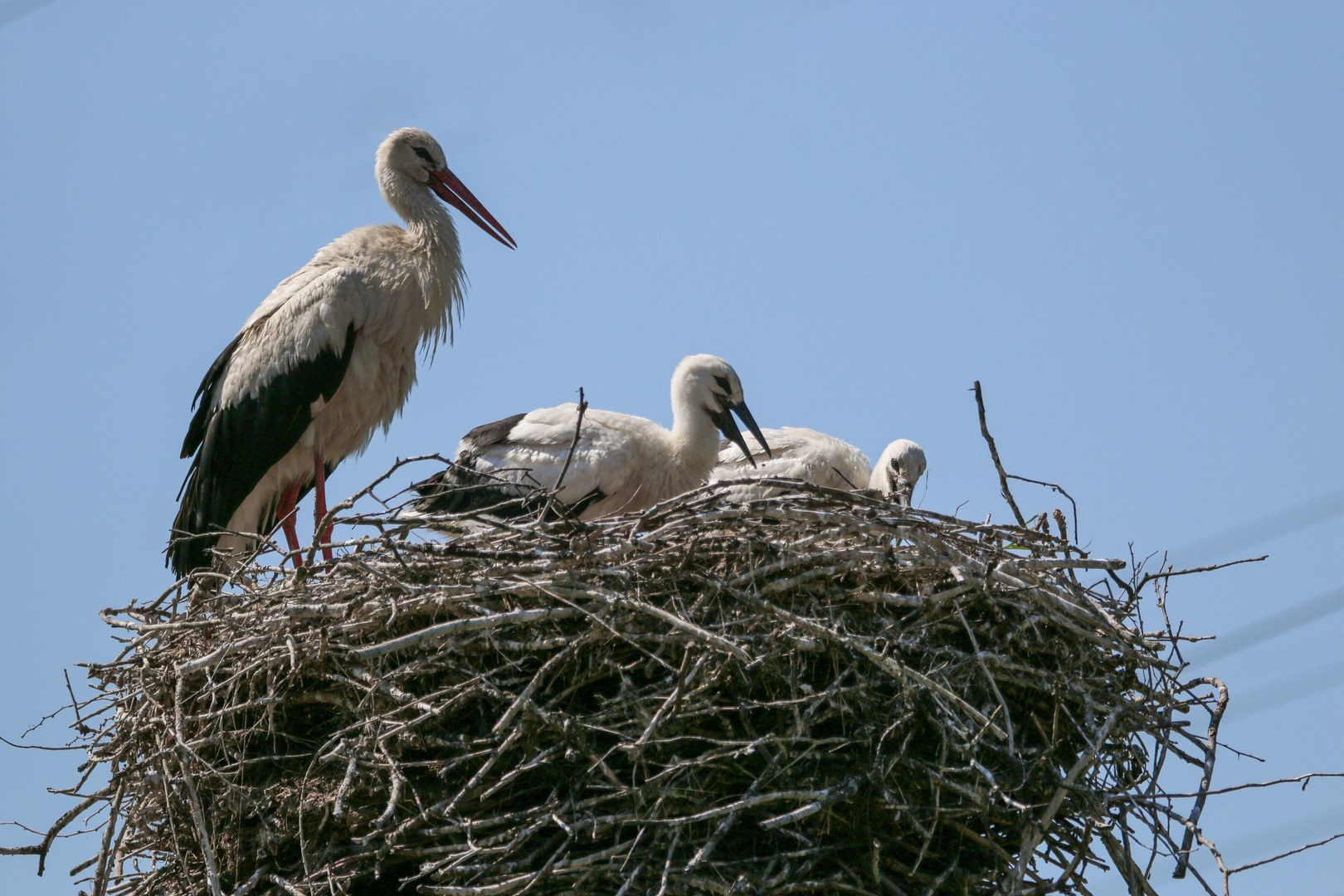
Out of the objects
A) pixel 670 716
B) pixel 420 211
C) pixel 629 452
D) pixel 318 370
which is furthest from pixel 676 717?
pixel 420 211

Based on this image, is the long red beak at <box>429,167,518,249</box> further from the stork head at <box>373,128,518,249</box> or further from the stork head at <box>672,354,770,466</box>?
the stork head at <box>672,354,770,466</box>

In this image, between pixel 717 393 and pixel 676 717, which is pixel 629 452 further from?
pixel 676 717

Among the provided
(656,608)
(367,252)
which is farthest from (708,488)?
(367,252)

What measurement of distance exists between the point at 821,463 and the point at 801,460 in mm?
91

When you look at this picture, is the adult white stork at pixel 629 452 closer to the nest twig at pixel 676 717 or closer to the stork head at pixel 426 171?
the stork head at pixel 426 171

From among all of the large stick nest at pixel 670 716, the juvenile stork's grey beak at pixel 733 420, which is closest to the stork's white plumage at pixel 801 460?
the juvenile stork's grey beak at pixel 733 420

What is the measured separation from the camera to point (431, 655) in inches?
149

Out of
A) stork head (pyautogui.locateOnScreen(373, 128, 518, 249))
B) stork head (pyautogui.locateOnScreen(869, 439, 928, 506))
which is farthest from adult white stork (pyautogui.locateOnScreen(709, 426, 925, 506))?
stork head (pyautogui.locateOnScreen(373, 128, 518, 249))

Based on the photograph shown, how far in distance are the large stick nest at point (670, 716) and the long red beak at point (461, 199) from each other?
301 cm

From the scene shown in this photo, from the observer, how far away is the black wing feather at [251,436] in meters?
6.05

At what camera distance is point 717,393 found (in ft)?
19.4

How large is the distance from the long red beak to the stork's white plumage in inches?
55.8

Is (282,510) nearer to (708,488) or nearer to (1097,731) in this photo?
(708,488)

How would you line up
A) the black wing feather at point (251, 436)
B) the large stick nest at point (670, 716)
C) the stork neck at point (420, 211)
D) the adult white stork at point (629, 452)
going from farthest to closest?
the stork neck at point (420, 211), the black wing feather at point (251, 436), the adult white stork at point (629, 452), the large stick nest at point (670, 716)
